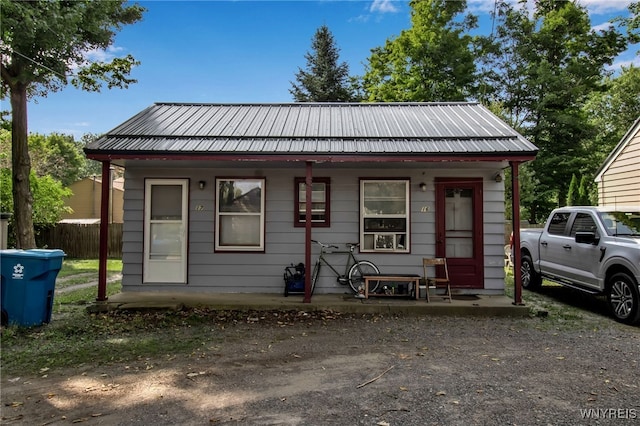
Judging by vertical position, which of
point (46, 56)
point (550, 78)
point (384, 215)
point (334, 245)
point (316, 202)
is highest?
point (550, 78)

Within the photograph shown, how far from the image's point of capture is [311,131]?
7.26 metres

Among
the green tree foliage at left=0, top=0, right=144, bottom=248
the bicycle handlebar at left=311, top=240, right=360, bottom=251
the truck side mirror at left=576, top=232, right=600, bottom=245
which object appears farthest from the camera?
the green tree foliage at left=0, top=0, right=144, bottom=248

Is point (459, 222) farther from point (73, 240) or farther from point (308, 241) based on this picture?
point (73, 240)

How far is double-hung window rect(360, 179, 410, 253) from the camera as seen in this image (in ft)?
24.0

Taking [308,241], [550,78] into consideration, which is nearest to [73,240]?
[308,241]

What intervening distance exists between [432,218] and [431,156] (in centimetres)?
153

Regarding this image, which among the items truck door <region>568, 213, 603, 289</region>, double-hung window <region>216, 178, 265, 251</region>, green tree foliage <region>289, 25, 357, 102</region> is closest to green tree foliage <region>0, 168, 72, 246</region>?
double-hung window <region>216, 178, 265, 251</region>

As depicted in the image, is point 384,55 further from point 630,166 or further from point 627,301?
point 627,301

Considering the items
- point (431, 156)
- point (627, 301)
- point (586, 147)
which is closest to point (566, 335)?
point (627, 301)

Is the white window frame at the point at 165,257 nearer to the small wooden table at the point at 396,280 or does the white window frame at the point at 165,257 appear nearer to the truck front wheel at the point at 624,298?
the small wooden table at the point at 396,280

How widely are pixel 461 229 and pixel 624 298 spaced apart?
2609mm

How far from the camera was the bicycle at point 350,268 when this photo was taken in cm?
714

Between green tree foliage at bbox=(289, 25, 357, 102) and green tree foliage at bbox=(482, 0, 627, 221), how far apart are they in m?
8.87

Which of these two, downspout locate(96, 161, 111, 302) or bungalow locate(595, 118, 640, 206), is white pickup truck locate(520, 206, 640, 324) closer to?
bungalow locate(595, 118, 640, 206)
